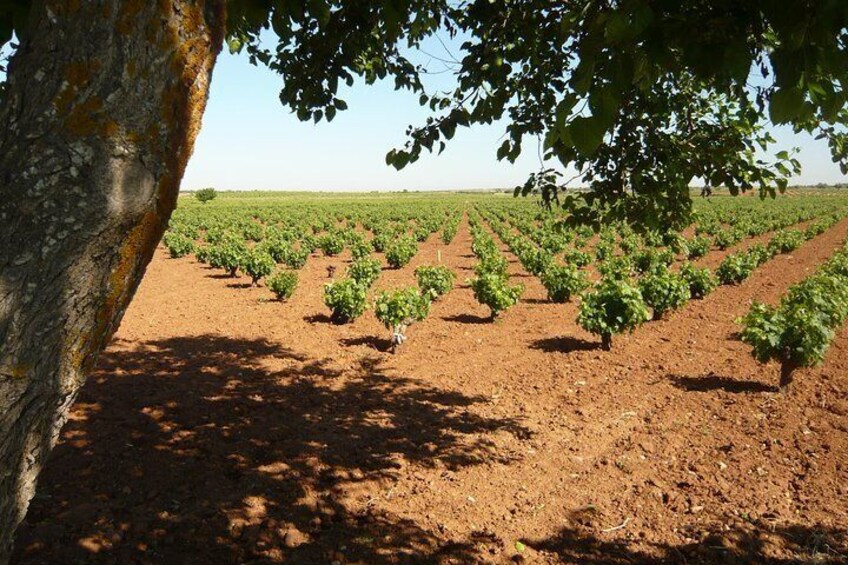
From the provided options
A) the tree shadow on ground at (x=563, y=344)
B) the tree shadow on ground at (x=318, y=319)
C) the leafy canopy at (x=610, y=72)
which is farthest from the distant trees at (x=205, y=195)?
the leafy canopy at (x=610, y=72)

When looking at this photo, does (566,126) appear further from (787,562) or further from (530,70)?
(787,562)

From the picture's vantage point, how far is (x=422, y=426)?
22.8 ft

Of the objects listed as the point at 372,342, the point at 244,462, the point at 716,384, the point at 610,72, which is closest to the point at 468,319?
the point at 372,342

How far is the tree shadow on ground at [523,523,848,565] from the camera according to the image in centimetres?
430

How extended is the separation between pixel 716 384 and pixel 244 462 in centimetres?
734

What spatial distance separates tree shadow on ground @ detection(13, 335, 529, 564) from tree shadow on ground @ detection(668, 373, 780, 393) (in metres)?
3.38

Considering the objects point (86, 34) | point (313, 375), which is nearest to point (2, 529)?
point (86, 34)

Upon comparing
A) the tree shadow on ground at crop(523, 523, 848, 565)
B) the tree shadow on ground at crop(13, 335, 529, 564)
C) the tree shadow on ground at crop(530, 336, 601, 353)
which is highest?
the tree shadow on ground at crop(530, 336, 601, 353)

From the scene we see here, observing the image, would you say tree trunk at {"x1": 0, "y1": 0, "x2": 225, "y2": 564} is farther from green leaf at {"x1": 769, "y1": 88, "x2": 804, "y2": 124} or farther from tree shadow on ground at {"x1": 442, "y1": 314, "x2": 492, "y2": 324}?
tree shadow on ground at {"x1": 442, "y1": 314, "x2": 492, "y2": 324}

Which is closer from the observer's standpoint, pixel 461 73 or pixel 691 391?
pixel 461 73

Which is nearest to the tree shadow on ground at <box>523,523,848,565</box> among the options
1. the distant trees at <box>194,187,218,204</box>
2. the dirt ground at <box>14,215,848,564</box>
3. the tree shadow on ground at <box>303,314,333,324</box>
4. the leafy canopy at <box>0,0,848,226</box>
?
the dirt ground at <box>14,215,848,564</box>

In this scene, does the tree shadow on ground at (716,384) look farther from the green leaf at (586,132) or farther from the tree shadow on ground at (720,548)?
the green leaf at (586,132)

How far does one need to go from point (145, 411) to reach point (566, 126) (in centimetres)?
715

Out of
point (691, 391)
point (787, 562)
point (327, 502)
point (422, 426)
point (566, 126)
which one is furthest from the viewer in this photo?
point (691, 391)
